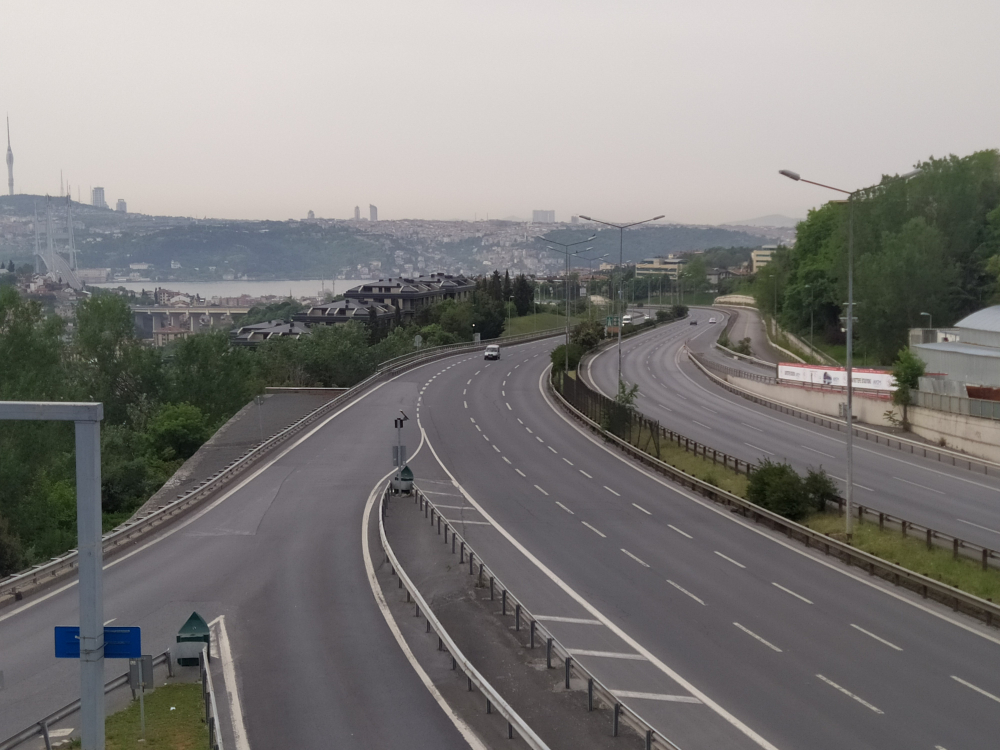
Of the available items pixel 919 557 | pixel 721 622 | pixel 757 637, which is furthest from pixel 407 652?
pixel 919 557

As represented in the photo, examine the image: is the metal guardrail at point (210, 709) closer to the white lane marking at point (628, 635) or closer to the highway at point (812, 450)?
the white lane marking at point (628, 635)

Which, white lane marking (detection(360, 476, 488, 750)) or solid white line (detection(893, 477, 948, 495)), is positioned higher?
solid white line (detection(893, 477, 948, 495))

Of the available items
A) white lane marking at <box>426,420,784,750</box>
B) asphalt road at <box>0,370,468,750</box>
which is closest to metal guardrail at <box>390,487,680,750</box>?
white lane marking at <box>426,420,784,750</box>

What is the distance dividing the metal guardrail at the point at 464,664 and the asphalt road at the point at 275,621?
0.68 m

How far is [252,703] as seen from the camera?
44.8 ft

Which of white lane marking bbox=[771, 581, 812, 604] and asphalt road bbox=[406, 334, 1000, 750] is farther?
white lane marking bbox=[771, 581, 812, 604]

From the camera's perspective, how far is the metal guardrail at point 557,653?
40.9 ft

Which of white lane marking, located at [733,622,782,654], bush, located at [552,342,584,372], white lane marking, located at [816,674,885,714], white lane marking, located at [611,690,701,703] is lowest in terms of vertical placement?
white lane marking, located at [611,690,701,703]

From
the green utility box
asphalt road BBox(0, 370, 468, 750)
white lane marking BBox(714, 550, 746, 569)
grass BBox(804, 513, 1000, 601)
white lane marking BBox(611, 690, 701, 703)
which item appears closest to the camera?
asphalt road BBox(0, 370, 468, 750)

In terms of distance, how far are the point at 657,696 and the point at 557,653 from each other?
70.8 inches

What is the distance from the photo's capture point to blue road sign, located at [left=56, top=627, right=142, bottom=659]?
10656 millimetres

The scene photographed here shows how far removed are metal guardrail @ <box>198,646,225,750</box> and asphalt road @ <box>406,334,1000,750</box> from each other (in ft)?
19.8

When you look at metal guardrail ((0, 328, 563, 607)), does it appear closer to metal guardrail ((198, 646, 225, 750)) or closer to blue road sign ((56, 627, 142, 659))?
metal guardrail ((198, 646, 225, 750))

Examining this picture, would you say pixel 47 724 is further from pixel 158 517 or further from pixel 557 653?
pixel 158 517
